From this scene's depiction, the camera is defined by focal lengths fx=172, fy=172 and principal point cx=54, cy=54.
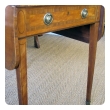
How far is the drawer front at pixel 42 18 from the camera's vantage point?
0.57 meters

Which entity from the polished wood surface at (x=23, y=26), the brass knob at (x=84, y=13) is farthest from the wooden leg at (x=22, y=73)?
the brass knob at (x=84, y=13)

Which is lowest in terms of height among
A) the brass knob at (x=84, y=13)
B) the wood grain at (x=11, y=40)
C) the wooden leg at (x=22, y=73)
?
the wooden leg at (x=22, y=73)

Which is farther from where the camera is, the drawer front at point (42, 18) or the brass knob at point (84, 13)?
the brass knob at point (84, 13)

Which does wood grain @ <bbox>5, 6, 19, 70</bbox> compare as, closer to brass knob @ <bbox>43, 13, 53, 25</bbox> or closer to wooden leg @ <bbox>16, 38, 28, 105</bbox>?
wooden leg @ <bbox>16, 38, 28, 105</bbox>

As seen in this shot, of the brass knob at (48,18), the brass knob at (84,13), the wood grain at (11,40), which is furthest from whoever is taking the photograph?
the brass knob at (84,13)

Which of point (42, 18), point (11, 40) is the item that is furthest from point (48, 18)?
point (11, 40)

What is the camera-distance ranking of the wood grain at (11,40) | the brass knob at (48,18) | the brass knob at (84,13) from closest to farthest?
the wood grain at (11,40) → the brass knob at (48,18) → the brass knob at (84,13)

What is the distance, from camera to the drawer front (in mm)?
566

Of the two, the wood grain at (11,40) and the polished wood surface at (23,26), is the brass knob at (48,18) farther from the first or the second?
the wood grain at (11,40)

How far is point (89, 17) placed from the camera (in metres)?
0.89

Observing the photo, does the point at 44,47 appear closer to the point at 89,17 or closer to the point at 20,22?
the point at 89,17

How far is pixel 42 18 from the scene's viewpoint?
24.7 inches

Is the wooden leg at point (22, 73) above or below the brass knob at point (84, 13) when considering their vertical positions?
below

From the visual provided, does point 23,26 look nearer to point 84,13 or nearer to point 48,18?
point 48,18
